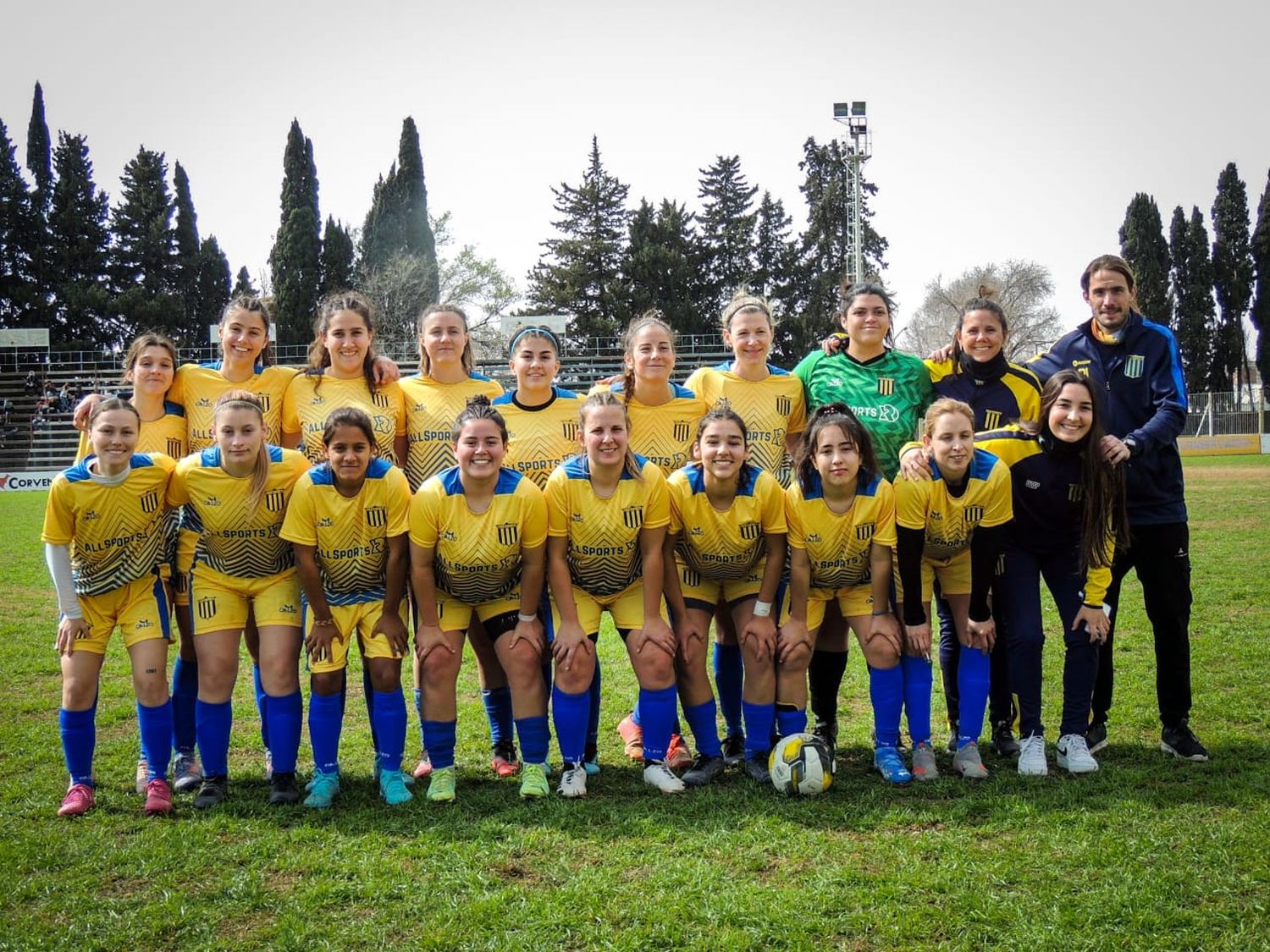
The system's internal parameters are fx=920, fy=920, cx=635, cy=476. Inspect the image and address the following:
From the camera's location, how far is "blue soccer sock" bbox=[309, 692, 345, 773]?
14.0ft

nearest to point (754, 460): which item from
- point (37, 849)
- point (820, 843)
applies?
point (820, 843)

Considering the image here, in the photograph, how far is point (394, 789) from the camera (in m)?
4.24

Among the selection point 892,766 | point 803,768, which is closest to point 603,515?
point 803,768

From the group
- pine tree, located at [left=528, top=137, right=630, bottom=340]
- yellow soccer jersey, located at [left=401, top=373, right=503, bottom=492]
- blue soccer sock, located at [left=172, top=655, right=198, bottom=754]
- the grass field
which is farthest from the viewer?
pine tree, located at [left=528, top=137, right=630, bottom=340]

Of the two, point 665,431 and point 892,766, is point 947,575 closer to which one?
point 892,766

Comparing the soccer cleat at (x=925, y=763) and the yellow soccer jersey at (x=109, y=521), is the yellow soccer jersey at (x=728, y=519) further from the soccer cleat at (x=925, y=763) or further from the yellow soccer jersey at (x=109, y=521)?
the yellow soccer jersey at (x=109, y=521)

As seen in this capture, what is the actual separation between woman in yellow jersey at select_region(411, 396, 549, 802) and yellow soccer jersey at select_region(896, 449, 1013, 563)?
1775 mm

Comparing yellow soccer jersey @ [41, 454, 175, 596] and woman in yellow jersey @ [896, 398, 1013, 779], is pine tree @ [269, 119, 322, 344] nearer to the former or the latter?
yellow soccer jersey @ [41, 454, 175, 596]

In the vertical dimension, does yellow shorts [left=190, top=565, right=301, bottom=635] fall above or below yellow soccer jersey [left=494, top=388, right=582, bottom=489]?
below

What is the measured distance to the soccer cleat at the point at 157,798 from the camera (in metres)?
4.06

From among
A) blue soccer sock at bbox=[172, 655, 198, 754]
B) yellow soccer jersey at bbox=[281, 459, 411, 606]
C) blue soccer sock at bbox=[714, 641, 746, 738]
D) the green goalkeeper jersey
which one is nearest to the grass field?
blue soccer sock at bbox=[172, 655, 198, 754]

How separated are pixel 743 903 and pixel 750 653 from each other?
1557mm

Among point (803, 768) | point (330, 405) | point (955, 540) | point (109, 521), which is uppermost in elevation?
point (330, 405)

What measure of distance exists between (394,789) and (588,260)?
1425 inches
